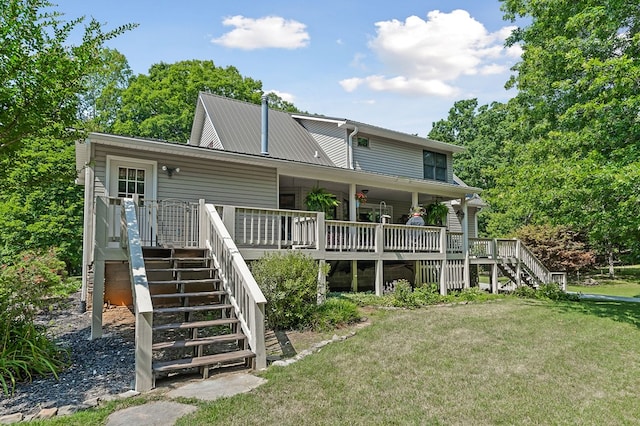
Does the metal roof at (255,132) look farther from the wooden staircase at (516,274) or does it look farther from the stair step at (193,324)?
the stair step at (193,324)

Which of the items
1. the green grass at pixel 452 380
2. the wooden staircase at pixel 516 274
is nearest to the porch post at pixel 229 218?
the green grass at pixel 452 380

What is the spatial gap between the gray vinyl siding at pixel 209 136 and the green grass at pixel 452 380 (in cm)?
855

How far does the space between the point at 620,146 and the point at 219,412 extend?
34.1 ft

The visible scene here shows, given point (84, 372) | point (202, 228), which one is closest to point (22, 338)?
point (84, 372)

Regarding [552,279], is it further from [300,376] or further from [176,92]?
Result: [176,92]

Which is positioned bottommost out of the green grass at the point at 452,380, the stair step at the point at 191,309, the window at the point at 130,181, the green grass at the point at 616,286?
the green grass at the point at 616,286

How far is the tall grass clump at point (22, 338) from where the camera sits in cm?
494

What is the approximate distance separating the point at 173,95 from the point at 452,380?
2970 centimetres

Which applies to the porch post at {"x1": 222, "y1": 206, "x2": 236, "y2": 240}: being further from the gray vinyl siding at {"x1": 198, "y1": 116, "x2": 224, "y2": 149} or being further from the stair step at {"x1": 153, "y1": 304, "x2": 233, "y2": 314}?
the gray vinyl siding at {"x1": 198, "y1": 116, "x2": 224, "y2": 149}

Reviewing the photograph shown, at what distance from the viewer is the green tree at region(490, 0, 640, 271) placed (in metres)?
8.51

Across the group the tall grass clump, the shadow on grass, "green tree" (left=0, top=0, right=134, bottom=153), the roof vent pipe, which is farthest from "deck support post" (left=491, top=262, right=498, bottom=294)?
"green tree" (left=0, top=0, right=134, bottom=153)

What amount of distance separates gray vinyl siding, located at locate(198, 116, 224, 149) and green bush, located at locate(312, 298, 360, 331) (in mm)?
7542

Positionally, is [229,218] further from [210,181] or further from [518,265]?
[518,265]

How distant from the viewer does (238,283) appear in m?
6.16
